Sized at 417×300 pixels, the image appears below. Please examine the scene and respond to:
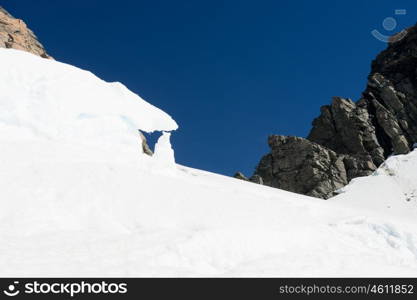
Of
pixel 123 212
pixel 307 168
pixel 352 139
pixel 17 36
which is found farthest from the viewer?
pixel 352 139

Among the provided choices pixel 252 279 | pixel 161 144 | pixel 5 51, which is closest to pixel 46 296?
pixel 252 279

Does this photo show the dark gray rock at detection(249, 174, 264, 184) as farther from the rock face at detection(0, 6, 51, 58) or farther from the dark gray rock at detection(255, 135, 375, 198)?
the rock face at detection(0, 6, 51, 58)

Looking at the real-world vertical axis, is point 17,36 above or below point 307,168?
above

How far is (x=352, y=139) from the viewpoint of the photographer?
88.3 metres

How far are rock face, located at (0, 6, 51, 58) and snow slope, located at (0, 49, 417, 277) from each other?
54.8m

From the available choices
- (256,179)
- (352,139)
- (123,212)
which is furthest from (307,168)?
(123,212)

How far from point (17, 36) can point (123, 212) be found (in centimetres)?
7696

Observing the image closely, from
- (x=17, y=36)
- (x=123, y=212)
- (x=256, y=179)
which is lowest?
(x=123, y=212)

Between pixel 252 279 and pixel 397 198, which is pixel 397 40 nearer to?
pixel 397 198

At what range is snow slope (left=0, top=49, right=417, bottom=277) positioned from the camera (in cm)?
1308

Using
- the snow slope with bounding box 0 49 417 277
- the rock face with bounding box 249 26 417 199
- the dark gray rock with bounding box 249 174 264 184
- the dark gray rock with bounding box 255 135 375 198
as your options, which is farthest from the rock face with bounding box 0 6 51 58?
the snow slope with bounding box 0 49 417 277

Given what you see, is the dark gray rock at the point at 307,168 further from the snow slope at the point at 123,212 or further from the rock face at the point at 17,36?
the snow slope at the point at 123,212

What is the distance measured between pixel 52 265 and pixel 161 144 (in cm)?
1947

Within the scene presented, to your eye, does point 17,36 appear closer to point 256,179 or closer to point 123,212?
point 256,179
